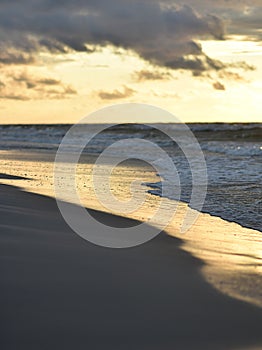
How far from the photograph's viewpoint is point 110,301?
388 centimetres

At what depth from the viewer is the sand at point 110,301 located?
3277 mm

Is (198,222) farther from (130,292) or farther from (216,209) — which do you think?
(130,292)

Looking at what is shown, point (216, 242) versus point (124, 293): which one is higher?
point (216, 242)

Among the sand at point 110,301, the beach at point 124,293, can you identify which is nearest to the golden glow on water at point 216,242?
the beach at point 124,293

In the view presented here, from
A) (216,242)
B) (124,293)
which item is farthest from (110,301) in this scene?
(216,242)

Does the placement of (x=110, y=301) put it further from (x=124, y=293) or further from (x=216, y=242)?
(x=216, y=242)

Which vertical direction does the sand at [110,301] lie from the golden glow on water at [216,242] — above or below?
below

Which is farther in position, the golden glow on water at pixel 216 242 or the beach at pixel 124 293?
the golden glow on water at pixel 216 242

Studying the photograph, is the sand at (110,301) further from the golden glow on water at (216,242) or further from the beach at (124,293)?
the golden glow on water at (216,242)

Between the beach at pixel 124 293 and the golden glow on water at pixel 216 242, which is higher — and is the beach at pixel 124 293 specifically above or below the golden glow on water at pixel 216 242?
below

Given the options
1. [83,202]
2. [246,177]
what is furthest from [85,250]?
[246,177]

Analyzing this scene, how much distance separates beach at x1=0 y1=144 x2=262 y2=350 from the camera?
3305mm

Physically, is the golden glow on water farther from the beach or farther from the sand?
the sand

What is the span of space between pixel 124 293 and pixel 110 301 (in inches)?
8.2
